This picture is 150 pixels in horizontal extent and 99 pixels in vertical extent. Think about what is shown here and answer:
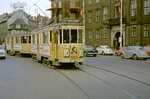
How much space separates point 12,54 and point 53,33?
57.2ft

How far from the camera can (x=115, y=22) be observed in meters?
37.9

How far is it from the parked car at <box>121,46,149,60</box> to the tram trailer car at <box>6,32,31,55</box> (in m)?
11.4

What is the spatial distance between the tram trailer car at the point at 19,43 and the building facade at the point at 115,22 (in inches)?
559

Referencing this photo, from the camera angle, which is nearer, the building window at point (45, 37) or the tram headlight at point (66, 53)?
the tram headlight at point (66, 53)

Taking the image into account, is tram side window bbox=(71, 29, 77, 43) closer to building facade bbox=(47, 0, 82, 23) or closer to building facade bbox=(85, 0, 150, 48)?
building facade bbox=(85, 0, 150, 48)

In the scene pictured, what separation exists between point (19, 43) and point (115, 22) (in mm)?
17934

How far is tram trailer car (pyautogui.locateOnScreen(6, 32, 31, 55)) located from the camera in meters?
25.4

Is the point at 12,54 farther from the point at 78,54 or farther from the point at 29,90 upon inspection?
the point at 29,90

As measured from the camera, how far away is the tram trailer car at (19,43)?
25359 millimetres

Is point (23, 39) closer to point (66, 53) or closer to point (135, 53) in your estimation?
point (135, 53)

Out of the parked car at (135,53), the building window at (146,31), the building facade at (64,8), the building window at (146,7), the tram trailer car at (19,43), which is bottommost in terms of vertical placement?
the parked car at (135,53)

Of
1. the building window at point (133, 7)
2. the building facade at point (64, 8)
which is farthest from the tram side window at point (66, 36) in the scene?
the building facade at point (64, 8)

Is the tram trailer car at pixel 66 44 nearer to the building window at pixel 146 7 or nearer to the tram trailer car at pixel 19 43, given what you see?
the tram trailer car at pixel 19 43

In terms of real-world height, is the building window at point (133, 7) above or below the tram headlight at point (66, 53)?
above
